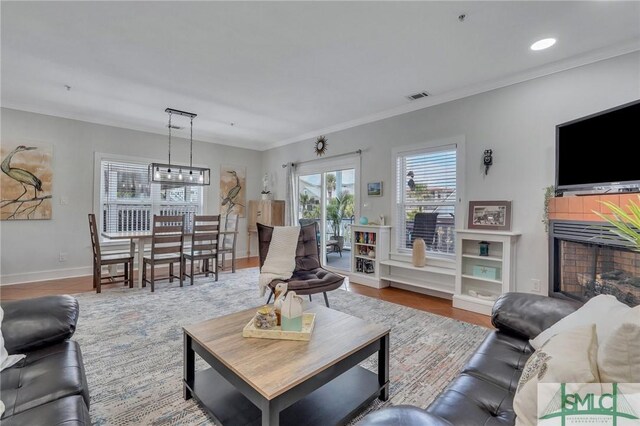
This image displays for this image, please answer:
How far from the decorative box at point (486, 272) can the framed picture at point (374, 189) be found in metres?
1.74

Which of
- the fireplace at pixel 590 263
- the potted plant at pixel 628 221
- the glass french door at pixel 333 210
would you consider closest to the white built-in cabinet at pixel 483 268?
the fireplace at pixel 590 263

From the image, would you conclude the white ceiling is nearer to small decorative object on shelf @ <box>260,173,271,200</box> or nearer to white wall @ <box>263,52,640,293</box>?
white wall @ <box>263,52,640,293</box>

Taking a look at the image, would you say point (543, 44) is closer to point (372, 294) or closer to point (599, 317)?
point (599, 317)

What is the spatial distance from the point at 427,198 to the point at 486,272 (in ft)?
4.02

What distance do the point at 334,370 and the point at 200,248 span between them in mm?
3632

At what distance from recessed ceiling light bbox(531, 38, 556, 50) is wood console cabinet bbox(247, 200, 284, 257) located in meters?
4.86

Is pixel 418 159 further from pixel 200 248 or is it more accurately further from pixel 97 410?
pixel 97 410

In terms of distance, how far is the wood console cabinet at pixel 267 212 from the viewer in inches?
249

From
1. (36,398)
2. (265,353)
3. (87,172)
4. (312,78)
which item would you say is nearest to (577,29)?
(312,78)

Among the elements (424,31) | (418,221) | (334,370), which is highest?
(424,31)

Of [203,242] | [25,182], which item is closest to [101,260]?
[203,242]

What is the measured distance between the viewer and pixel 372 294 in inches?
160

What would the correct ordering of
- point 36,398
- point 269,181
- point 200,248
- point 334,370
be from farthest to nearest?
1. point 269,181
2. point 200,248
3. point 334,370
4. point 36,398

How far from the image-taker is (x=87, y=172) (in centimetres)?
489
